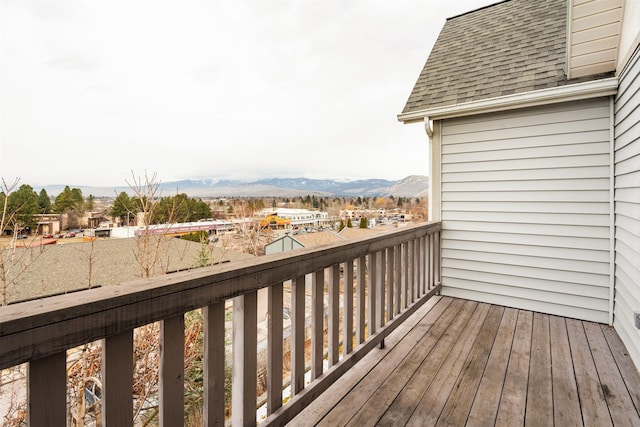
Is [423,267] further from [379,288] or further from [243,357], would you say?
[243,357]

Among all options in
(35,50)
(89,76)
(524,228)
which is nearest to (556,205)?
(524,228)

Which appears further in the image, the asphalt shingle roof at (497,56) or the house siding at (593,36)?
the asphalt shingle roof at (497,56)

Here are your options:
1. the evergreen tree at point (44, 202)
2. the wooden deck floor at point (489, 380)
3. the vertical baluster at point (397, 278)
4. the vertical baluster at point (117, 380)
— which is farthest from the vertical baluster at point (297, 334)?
the evergreen tree at point (44, 202)

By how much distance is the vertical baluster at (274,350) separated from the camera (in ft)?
4.97

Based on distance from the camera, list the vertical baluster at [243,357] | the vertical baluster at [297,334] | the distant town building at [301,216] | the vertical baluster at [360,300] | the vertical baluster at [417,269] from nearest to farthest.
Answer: the vertical baluster at [243,357] → the vertical baluster at [297,334] → the vertical baluster at [360,300] → the vertical baluster at [417,269] → the distant town building at [301,216]

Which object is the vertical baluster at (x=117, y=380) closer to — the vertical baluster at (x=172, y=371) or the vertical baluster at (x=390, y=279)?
the vertical baluster at (x=172, y=371)

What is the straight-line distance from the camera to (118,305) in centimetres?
91

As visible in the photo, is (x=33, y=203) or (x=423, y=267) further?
(x=423, y=267)

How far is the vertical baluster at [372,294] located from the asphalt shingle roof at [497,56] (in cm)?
222

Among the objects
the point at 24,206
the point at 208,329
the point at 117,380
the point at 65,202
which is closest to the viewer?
the point at 117,380

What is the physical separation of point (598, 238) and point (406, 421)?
8.63 ft

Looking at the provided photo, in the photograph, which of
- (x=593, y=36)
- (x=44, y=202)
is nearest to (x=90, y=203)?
(x=44, y=202)

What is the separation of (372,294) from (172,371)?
5.04 ft

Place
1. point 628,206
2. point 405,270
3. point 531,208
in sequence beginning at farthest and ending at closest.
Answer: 1. point 531,208
2. point 405,270
3. point 628,206
